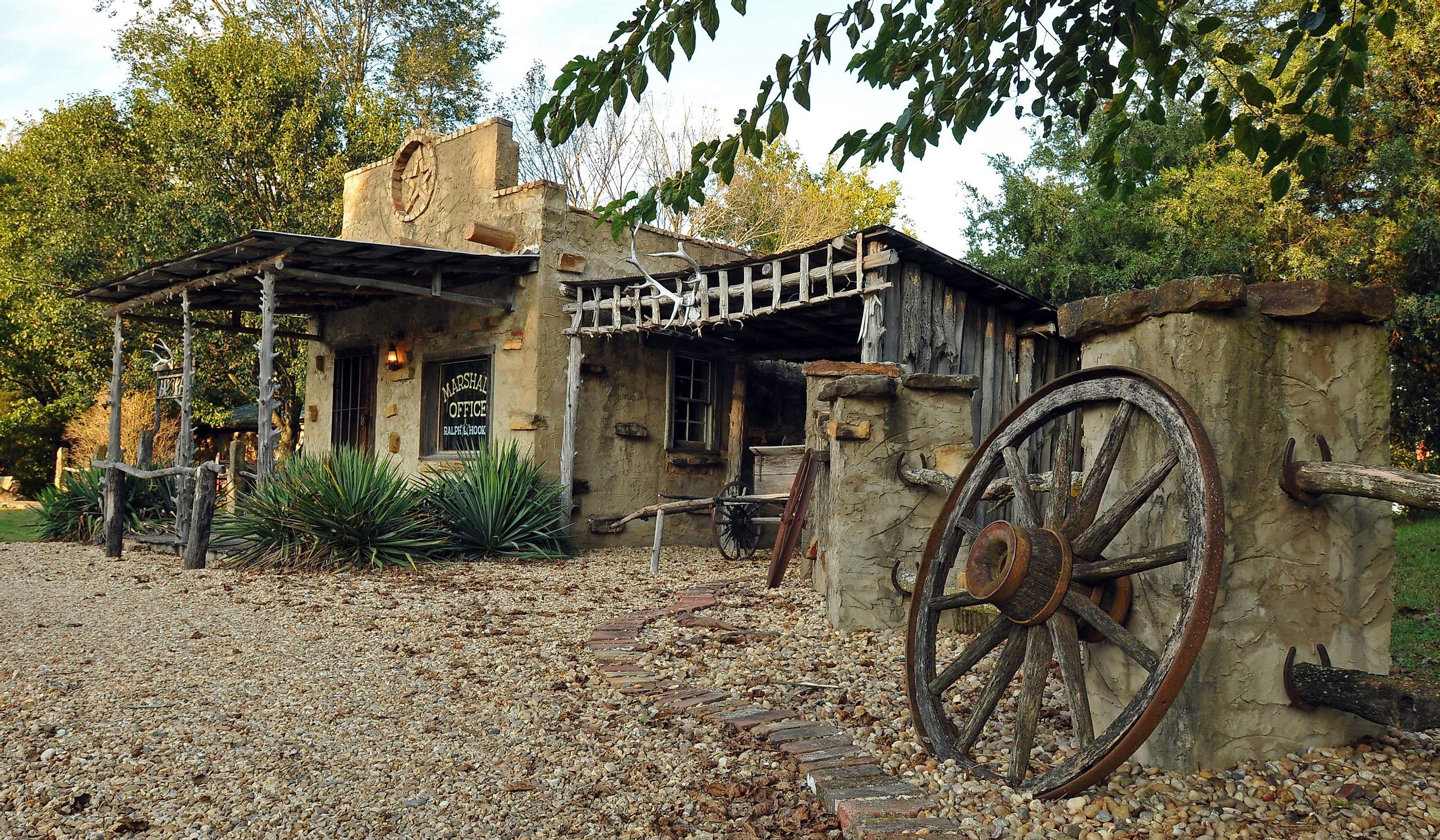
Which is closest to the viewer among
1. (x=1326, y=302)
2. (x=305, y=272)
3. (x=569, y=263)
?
(x=1326, y=302)

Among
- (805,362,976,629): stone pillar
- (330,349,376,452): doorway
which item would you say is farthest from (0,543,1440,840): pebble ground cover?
(330,349,376,452): doorway

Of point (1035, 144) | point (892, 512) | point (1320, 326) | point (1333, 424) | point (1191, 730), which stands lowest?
point (1191, 730)

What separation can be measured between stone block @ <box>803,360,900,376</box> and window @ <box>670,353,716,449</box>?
4.81 metres

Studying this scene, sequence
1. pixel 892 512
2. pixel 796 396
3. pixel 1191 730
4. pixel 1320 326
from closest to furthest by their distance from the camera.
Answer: pixel 1191 730 → pixel 1320 326 → pixel 892 512 → pixel 796 396

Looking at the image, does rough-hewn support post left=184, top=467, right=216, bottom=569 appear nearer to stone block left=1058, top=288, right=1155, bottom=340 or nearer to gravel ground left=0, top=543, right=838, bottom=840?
gravel ground left=0, top=543, right=838, bottom=840

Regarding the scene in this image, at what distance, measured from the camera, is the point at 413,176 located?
36.1 feet

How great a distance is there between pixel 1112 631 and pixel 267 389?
740 cm

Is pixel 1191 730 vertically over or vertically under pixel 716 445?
under

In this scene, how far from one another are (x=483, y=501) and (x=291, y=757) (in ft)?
17.8

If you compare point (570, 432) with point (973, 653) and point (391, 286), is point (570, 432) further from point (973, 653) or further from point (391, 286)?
point (973, 653)

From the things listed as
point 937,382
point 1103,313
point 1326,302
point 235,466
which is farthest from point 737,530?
point 1326,302

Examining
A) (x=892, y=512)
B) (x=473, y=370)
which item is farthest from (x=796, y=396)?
(x=892, y=512)

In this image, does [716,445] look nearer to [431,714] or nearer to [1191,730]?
[431,714]

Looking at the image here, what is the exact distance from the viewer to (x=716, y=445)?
10719 millimetres
